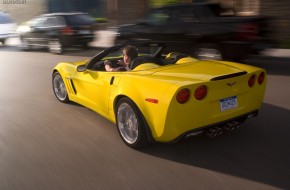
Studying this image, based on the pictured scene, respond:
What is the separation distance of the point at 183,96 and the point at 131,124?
923mm

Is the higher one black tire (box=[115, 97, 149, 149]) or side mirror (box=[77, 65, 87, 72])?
side mirror (box=[77, 65, 87, 72])

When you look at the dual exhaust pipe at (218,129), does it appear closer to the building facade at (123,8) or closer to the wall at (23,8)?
the building facade at (123,8)

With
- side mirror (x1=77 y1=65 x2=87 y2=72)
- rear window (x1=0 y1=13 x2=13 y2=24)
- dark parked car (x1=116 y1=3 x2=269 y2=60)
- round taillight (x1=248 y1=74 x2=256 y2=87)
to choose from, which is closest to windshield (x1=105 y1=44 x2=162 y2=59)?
side mirror (x1=77 y1=65 x2=87 y2=72)

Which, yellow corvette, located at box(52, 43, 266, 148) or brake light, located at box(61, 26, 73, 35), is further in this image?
brake light, located at box(61, 26, 73, 35)

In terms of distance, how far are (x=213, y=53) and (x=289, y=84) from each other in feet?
7.29

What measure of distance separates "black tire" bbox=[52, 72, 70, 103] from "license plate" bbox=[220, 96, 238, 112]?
335cm

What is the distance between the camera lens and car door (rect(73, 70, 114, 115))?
4.58 m

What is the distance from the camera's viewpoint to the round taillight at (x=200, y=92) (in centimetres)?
359

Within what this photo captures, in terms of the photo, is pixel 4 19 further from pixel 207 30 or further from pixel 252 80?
pixel 252 80

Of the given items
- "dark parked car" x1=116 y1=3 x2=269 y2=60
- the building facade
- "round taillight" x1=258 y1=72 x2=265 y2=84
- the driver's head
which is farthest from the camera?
the building facade

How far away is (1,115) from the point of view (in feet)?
19.2

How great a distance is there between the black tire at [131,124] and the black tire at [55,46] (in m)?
10.4

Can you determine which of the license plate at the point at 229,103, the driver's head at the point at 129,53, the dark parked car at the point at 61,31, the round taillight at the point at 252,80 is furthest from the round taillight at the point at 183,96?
the dark parked car at the point at 61,31

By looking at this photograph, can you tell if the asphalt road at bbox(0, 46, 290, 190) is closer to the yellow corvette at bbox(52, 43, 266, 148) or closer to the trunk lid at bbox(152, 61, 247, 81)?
the yellow corvette at bbox(52, 43, 266, 148)
